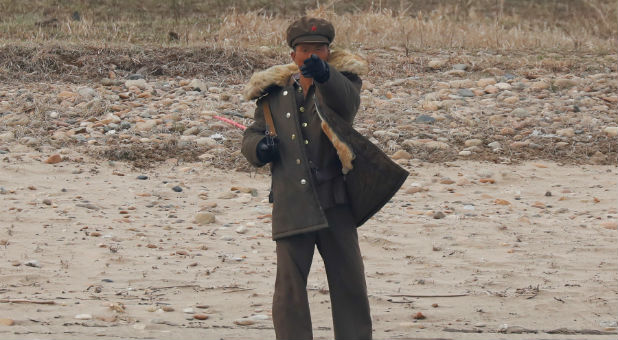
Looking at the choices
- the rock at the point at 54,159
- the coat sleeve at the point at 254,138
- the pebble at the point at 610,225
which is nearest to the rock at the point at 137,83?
the rock at the point at 54,159

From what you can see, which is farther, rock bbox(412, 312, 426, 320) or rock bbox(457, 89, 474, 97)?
rock bbox(457, 89, 474, 97)

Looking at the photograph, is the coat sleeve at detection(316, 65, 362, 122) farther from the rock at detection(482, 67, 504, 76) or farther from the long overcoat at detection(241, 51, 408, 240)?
the rock at detection(482, 67, 504, 76)

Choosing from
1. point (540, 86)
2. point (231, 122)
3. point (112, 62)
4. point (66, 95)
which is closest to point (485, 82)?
point (540, 86)

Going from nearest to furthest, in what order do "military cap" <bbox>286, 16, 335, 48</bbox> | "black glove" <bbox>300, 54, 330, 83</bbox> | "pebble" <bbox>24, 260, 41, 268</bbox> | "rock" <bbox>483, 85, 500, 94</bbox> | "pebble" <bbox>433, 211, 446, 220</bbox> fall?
"black glove" <bbox>300, 54, 330, 83</bbox> → "military cap" <bbox>286, 16, 335, 48</bbox> → "pebble" <bbox>24, 260, 41, 268</bbox> → "pebble" <bbox>433, 211, 446, 220</bbox> → "rock" <bbox>483, 85, 500, 94</bbox>

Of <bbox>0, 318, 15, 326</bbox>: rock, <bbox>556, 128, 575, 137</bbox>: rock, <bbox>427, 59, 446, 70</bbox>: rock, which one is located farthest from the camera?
<bbox>427, 59, 446, 70</bbox>: rock

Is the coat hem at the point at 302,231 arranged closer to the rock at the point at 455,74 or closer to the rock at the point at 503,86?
the rock at the point at 503,86

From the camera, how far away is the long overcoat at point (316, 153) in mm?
3875

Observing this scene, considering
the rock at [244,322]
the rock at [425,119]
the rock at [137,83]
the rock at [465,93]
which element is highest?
the rock at [137,83]

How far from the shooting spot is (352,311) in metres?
4.01

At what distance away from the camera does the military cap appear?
3.85 m

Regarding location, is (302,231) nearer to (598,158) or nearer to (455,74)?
(598,158)

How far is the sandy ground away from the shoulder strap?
1.16 metres

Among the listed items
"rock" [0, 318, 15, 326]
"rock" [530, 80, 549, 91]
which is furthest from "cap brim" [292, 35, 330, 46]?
"rock" [530, 80, 549, 91]

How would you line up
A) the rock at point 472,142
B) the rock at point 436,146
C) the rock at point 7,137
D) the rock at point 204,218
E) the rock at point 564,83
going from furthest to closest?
1. the rock at point 564,83
2. the rock at point 472,142
3. the rock at point 436,146
4. the rock at point 7,137
5. the rock at point 204,218
